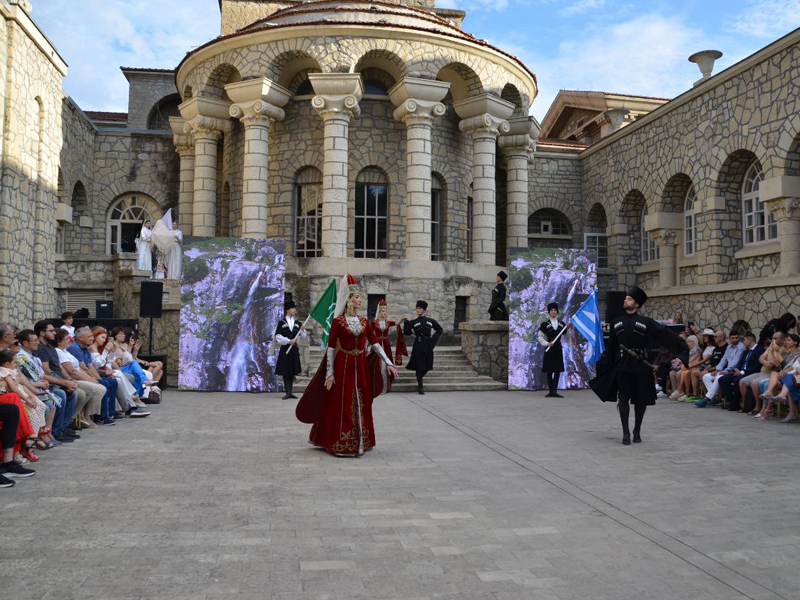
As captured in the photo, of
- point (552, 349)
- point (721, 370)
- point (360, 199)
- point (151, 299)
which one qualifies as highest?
point (360, 199)

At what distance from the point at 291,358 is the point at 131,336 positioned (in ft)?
9.20

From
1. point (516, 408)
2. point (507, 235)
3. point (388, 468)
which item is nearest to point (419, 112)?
point (507, 235)

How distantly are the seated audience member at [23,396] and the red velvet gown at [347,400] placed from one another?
9.44 feet

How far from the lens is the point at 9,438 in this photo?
21.1 feet

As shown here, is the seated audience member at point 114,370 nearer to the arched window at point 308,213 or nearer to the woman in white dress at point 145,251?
the woman in white dress at point 145,251

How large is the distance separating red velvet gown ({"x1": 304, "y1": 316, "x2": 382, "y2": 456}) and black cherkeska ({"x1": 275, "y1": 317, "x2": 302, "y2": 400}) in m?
5.04

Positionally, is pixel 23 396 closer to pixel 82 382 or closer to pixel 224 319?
pixel 82 382

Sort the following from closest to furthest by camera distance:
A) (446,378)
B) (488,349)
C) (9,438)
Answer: (9,438) < (446,378) < (488,349)

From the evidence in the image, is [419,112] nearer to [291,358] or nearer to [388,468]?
[291,358]

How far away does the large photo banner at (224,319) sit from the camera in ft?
45.1

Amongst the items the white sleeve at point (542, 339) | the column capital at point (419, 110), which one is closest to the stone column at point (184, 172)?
the column capital at point (419, 110)

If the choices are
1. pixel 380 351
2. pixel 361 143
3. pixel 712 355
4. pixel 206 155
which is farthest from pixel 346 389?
pixel 206 155

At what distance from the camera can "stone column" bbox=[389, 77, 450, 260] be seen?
18.5 metres

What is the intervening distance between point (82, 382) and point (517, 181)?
15.5 metres
